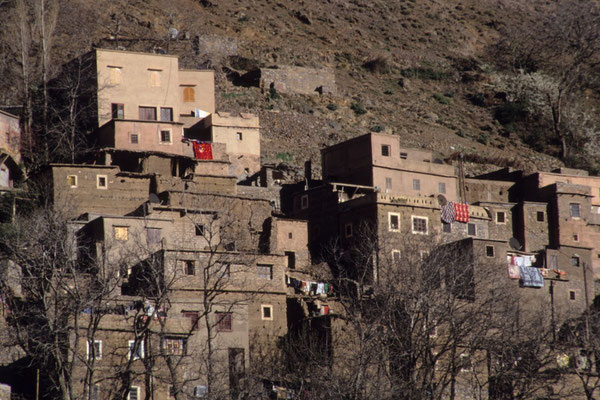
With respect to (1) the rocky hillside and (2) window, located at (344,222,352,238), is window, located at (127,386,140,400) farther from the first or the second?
(1) the rocky hillside

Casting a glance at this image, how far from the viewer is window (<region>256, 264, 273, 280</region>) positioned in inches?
2061

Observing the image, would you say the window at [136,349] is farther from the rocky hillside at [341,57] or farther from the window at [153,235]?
the rocky hillside at [341,57]

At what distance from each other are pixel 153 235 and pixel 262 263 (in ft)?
16.7

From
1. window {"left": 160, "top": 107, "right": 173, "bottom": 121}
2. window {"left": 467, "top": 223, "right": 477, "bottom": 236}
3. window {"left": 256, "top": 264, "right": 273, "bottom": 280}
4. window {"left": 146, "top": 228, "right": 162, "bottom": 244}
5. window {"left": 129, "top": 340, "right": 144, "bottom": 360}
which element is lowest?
window {"left": 129, "top": 340, "right": 144, "bottom": 360}

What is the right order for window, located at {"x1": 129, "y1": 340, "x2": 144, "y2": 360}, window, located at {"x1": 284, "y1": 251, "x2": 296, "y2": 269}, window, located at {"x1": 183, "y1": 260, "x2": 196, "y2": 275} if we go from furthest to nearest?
window, located at {"x1": 284, "y1": 251, "x2": 296, "y2": 269}, window, located at {"x1": 183, "y1": 260, "x2": 196, "y2": 275}, window, located at {"x1": 129, "y1": 340, "x2": 144, "y2": 360}

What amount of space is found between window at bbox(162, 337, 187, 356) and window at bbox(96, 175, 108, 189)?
11818 millimetres

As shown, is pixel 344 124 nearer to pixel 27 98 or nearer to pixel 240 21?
pixel 240 21

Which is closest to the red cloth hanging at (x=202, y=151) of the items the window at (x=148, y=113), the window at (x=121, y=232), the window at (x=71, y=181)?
the window at (x=148, y=113)

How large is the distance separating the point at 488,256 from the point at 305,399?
17.0 metres

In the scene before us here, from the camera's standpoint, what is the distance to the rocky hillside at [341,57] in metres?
79.2

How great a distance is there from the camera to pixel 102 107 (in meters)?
64.7

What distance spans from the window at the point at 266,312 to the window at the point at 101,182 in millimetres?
9941

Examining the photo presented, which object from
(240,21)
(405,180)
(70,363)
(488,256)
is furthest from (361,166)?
(240,21)

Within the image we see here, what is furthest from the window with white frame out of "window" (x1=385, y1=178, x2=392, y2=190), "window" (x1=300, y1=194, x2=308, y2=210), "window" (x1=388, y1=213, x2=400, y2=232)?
"window" (x1=300, y1=194, x2=308, y2=210)
